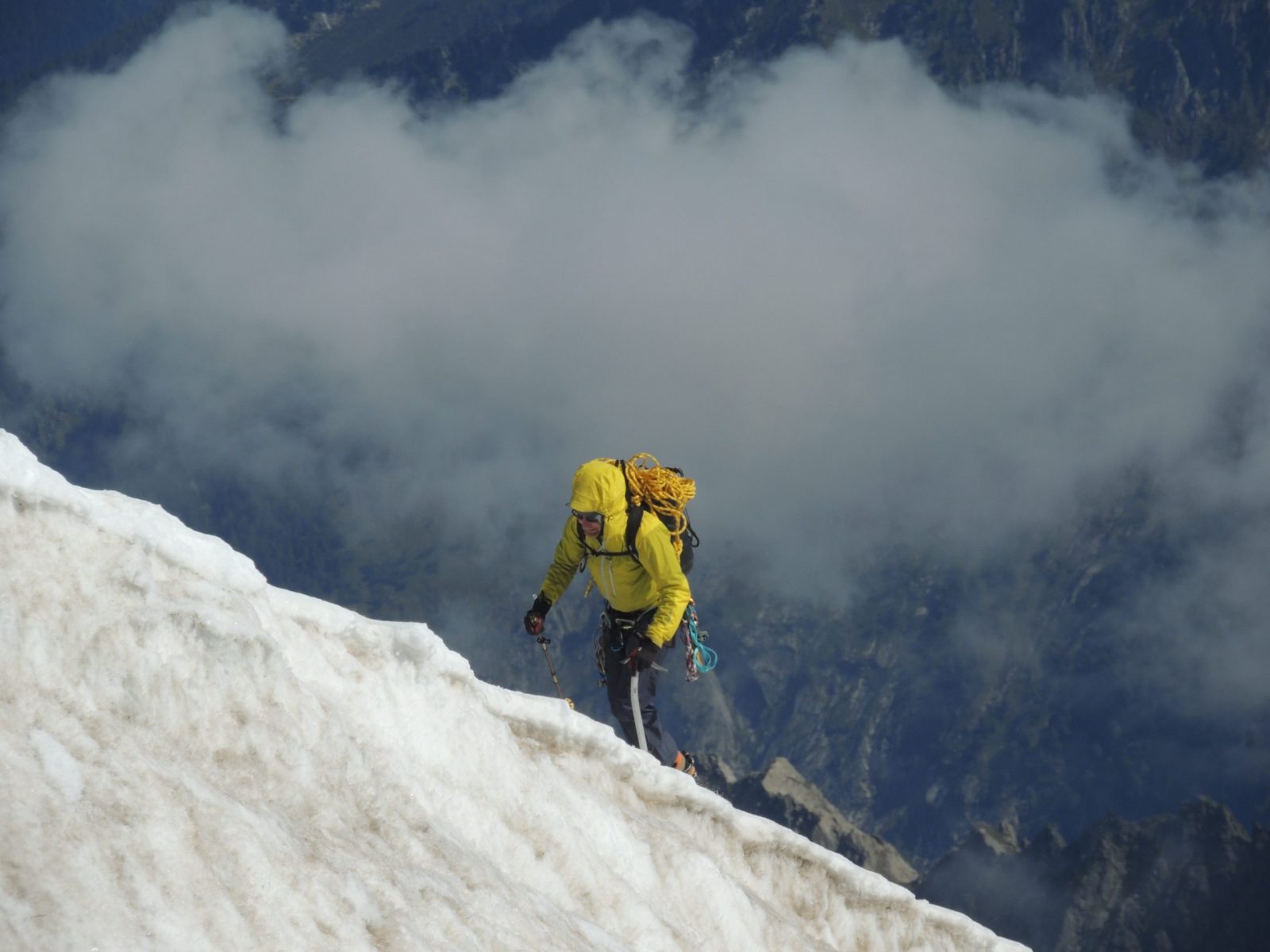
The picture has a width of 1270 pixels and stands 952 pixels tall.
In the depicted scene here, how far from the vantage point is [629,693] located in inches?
767

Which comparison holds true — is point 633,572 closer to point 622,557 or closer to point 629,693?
point 622,557

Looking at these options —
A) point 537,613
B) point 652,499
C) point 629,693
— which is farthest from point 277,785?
point 537,613

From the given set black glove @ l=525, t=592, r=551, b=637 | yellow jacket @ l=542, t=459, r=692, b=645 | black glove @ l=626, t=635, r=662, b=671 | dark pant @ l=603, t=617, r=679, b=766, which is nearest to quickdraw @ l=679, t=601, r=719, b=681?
dark pant @ l=603, t=617, r=679, b=766

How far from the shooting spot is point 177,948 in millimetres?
8008

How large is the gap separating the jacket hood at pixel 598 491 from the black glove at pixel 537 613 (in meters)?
2.64

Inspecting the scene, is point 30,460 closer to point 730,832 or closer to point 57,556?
point 57,556

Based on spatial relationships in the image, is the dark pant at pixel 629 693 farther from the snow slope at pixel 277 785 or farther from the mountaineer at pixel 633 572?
the snow slope at pixel 277 785

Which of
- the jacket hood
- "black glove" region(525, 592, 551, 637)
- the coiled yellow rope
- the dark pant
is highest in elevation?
the coiled yellow rope

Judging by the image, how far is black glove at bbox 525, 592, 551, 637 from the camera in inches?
812

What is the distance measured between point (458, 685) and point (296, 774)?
260cm

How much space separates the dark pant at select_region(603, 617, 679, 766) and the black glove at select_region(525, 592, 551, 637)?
1034 mm

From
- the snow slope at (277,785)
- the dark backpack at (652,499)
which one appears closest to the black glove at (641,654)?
the dark backpack at (652,499)

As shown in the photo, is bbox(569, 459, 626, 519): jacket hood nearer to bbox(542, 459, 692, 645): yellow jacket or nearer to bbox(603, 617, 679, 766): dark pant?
bbox(542, 459, 692, 645): yellow jacket

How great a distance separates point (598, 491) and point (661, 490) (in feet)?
3.57
